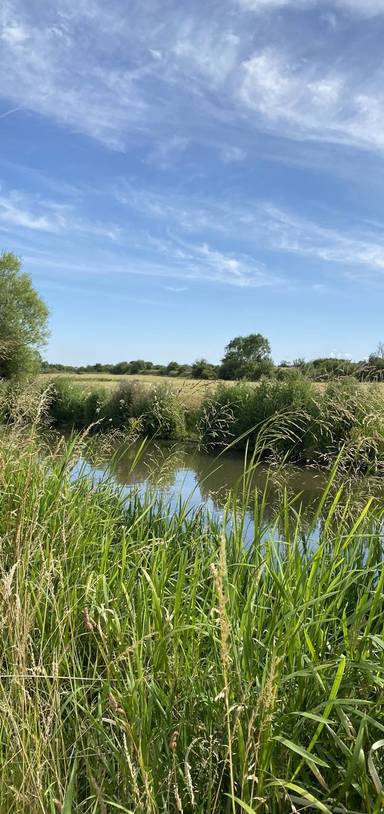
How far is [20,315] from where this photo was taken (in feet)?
109

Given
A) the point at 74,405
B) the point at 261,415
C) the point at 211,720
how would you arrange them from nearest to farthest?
1. the point at 211,720
2. the point at 261,415
3. the point at 74,405

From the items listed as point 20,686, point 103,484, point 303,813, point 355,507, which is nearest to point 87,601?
point 20,686

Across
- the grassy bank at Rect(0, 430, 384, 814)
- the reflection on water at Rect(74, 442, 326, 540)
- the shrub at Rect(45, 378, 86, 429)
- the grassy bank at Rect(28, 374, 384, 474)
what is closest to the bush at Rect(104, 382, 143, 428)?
the grassy bank at Rect(28, 374, 384, 474)

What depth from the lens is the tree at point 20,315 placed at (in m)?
32.0

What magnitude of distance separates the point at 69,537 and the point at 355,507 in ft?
4.68

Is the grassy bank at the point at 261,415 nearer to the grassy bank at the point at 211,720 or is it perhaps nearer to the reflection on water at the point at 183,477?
the reflection on water at the point at 183,477

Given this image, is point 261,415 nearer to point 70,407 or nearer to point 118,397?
point 118,397

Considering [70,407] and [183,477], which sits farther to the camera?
[70,407]

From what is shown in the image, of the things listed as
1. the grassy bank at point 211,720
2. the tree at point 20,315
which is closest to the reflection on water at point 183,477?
the grassy bank at point 211,720

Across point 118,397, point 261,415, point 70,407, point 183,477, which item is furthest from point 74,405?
point 183,477

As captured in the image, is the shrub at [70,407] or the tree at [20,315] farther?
the tree at [20,315]

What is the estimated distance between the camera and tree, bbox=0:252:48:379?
105 feet

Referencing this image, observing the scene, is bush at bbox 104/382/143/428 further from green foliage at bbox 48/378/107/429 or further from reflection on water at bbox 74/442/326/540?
reflection on water at bbox 74/442/326/540

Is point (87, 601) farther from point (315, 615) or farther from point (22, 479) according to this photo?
point (22, 479)
